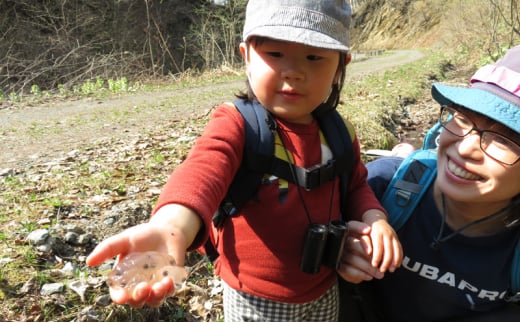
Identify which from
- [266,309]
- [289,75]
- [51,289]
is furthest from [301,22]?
[51,289]

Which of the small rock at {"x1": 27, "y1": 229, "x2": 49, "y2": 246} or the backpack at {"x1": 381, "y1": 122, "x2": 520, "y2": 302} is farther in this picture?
the small rock at {"x1": 27, "y1": 229, "x2": 49, "y2": 246}

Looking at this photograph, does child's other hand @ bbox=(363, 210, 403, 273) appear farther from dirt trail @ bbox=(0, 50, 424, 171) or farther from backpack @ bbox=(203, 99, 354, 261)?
dirt trail @ bbox=(0, 50, 424, 171)

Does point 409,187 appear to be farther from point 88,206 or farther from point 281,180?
point 88,206

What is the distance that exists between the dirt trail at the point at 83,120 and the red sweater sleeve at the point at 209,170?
3692 millimetres

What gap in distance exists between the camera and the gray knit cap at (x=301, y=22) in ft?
4.74

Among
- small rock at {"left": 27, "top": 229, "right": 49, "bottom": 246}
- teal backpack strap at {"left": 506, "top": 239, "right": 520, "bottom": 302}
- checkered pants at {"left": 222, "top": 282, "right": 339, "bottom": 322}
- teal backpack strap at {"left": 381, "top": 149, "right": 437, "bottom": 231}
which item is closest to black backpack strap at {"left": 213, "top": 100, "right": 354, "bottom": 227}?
checkered pants at {"left": 222, "top": 282, "right": 339, "bottom": 322}

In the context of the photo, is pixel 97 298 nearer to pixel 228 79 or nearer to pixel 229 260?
pixel 229 260

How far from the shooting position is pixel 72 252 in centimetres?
261

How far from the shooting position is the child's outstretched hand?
937 millimetres

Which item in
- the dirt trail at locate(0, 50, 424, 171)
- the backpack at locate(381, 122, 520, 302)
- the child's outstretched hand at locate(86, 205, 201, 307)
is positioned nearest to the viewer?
the child's outstretched hand at locate(86, 205, 201, 307)

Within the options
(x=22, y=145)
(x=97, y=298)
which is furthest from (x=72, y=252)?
(x=22, y=145)

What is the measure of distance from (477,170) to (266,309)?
975mm

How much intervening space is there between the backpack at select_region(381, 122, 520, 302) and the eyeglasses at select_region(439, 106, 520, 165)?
31cm

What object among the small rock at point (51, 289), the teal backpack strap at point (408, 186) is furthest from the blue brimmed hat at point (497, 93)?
the small rock at point (51, 289)
